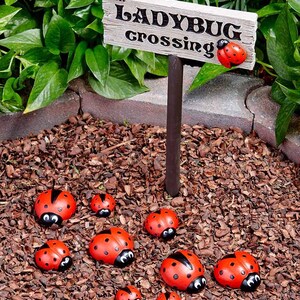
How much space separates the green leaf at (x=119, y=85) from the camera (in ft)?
11.3

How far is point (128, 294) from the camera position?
8.91 feet

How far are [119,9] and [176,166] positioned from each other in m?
0.65

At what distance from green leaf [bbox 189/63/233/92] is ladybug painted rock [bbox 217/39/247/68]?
0.64m

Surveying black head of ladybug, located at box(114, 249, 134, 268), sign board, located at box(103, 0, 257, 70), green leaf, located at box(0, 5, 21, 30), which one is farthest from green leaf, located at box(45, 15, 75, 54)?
black head of ladybug, located at box(114, 249, 134, 268)

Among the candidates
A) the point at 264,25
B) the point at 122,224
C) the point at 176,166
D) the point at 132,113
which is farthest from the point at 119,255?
the point at 264,25

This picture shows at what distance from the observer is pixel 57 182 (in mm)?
3248

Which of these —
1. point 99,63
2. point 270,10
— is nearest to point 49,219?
point 99,63

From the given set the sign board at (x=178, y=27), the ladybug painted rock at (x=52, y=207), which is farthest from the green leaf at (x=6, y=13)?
the ladybug painted rock at (x=52, y=207)

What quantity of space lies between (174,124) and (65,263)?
63 cm

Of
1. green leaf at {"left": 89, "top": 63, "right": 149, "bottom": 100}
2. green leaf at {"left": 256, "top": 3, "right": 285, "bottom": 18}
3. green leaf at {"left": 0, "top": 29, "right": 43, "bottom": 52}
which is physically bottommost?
green leaf at {"left": 89, "top": 63, "right": 149, "bottom": 100}

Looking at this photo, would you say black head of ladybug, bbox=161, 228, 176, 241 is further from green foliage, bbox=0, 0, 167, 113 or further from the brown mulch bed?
green foliage, bbox=0, 0, 167, 113

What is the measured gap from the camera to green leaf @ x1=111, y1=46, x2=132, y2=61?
11.0 ft

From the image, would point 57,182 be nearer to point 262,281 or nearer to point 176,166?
point 176,166

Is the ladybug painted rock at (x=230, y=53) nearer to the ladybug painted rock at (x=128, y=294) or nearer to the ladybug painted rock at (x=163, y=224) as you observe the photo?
the ladybug painted rock at (x=163, y=224)
